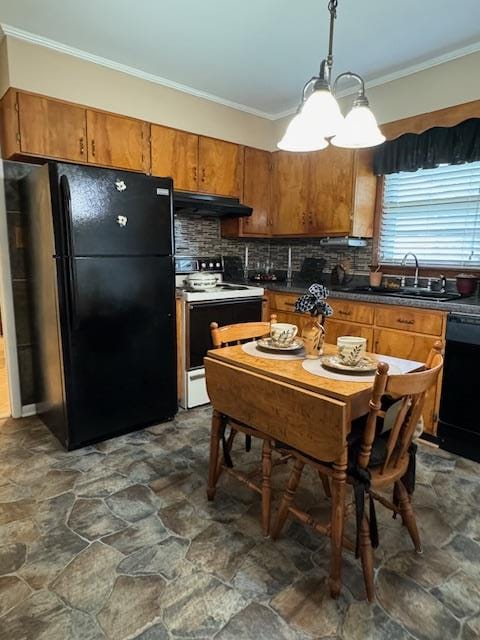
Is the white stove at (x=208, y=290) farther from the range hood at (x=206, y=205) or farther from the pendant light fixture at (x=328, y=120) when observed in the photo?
the pendant light fixture at (x=328, y=120)

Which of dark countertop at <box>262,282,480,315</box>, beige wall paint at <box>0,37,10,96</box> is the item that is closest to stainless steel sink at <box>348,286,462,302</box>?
dark countertop at <box>262,282,480,315</box>

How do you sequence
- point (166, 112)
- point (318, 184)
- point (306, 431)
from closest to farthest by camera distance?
point (306, 431) → point (166, 112) → point (318, 184)

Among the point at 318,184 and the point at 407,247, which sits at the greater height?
the point at 318,184

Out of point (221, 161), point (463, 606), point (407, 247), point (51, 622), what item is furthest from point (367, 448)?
point (221, 161)

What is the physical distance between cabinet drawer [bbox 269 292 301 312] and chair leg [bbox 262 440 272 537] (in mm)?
1857

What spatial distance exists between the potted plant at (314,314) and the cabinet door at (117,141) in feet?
6.63

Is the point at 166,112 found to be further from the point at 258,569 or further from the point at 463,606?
the point at 463,606

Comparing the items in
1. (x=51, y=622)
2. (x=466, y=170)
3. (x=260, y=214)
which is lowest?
(x=51, y=622)

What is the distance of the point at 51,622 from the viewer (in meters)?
1.34

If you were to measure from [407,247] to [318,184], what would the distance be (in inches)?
37.9

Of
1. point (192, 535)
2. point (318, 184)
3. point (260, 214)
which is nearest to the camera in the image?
point (192, 535)

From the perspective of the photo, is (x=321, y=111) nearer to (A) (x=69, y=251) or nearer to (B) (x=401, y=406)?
(B) (x=401, y=406)

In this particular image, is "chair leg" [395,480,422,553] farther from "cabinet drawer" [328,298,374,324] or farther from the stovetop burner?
the stovetop burner

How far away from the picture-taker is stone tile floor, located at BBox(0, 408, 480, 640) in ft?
4.40
